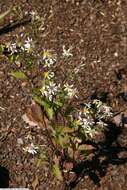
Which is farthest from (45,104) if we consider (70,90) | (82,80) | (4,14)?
(4,14)

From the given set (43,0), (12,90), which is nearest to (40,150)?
(12,90)

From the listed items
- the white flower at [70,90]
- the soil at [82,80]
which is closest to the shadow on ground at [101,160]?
the soil at [82,80]

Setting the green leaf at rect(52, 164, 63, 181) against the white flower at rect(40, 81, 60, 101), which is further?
the green leaf at rect(52, 164, 63, 181)

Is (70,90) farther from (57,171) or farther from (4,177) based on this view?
(4,177)

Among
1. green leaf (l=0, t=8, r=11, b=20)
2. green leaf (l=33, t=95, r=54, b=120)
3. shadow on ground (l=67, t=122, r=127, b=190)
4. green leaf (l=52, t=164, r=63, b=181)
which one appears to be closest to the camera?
green leaf (l=33, t=95, r=54, b=120)

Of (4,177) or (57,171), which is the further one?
(4,177)

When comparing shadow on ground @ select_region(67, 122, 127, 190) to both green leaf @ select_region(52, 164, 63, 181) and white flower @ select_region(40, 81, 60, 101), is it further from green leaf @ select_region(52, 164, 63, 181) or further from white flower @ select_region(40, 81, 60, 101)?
white flower @ select_region(40, 81, 60, 101)

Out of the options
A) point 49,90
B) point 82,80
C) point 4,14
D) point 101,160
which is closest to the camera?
point 49,90

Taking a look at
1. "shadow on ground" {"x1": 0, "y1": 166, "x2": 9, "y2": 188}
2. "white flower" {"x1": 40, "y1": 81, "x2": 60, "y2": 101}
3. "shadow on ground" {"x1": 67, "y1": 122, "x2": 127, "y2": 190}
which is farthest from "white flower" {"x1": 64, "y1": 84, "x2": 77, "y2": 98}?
"shadow on ground" {"x1": 0, "y1": 166, "x2": 9, "y2": 188}

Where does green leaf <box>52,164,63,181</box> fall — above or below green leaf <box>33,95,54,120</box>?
below
